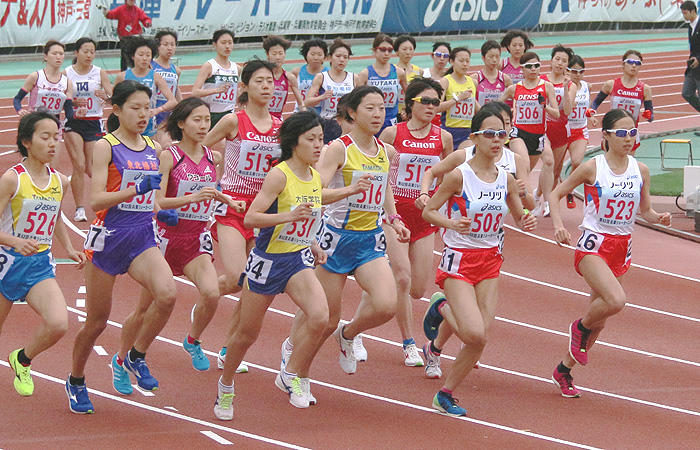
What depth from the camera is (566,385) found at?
8.27 meters

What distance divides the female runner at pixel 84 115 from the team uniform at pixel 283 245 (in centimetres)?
634

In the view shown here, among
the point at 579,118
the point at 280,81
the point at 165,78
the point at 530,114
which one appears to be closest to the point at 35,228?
the point at 280,81

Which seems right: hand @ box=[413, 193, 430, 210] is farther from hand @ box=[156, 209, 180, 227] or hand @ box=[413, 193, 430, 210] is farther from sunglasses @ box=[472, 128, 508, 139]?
hand @ box=[156, 209, 180, 227]

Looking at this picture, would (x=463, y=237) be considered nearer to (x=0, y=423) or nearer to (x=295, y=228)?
(x=295, y=228)

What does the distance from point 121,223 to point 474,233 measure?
2.19m

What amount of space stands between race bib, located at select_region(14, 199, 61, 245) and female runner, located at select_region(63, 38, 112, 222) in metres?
5.96

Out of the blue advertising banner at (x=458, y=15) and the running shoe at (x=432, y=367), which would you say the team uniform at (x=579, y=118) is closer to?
the running shoe at (x=432, y=367)

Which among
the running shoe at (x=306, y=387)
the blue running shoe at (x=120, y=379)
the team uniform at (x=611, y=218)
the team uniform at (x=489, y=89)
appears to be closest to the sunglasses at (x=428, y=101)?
the team uniform at (x=611, y=218)

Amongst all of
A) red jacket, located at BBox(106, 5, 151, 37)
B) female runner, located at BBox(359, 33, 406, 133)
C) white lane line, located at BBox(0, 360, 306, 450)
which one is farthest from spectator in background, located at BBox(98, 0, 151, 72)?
Result: white lane line, located at BBox(0, 360, 306, 450)

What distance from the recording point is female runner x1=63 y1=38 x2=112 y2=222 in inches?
519

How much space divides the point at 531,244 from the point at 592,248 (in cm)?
541

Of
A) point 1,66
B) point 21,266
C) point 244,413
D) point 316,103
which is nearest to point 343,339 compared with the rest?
point 244,413

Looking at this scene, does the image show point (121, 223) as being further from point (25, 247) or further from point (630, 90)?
point (630, 90)

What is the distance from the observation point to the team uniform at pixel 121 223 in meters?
7.27
